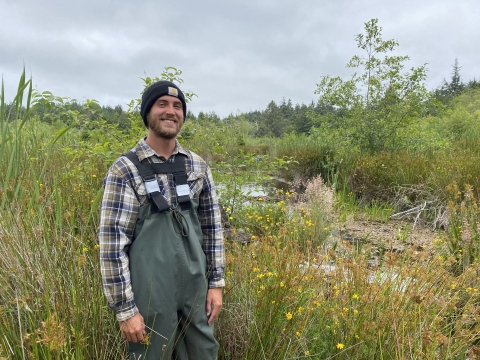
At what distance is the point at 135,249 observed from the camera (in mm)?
1498

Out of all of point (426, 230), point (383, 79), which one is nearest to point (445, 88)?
point (383, 79)

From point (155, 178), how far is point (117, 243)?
14.0 inches

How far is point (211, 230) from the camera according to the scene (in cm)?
188

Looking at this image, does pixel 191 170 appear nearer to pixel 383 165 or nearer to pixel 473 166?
pixel 473 166

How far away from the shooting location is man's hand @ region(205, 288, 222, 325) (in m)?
1.77

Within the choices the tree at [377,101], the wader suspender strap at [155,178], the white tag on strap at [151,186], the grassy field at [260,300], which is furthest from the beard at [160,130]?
the tree at [377,101]

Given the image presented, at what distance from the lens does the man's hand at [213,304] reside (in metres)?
1.77

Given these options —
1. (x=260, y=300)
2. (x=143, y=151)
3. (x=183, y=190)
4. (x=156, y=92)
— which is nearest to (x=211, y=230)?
(x=183, y=190)

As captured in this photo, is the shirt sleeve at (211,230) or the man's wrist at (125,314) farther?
the shirt sleeve at (211,230)

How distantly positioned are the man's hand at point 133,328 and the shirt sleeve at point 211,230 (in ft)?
1.51

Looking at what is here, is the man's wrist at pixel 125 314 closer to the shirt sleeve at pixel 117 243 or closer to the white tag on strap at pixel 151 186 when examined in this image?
the shirt sleeve at pixel 117 243

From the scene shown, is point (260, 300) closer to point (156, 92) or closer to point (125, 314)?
point (125, 314)

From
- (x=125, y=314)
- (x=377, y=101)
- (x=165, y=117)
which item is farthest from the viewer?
(x=377, y=101)

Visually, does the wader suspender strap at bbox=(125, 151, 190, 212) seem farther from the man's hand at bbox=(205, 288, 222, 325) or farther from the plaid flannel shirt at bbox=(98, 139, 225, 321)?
the man's hand at bbox=(205, 288, 222, 325)
